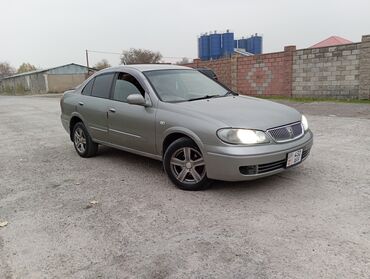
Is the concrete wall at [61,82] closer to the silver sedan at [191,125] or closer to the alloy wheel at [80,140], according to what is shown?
the alloy wheel at [80,140]

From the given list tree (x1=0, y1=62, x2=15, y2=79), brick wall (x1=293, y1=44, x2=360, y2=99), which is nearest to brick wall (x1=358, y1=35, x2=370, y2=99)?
brick wall (x1=293, y1=44, x2=360, y2=99)

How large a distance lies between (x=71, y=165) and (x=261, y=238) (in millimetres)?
3864

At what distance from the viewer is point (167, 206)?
159 inches

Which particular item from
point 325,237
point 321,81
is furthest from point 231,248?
point 321,81

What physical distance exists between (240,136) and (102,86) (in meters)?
2.98

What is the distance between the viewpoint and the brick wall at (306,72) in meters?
13.9

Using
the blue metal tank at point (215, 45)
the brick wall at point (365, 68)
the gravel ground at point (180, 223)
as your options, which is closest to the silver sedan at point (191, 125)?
the gravel ground at point (180, 223)

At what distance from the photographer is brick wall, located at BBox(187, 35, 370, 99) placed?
45.4 feet

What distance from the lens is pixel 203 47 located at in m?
27.2

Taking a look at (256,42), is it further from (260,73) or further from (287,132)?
(287,132)

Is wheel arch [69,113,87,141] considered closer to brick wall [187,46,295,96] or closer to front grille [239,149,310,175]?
front grille [239,149,310,175]

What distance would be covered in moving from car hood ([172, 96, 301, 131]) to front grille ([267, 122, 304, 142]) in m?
0.06

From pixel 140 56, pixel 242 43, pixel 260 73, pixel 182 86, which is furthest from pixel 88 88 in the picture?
pixel 140 56

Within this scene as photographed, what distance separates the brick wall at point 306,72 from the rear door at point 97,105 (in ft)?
37.0
